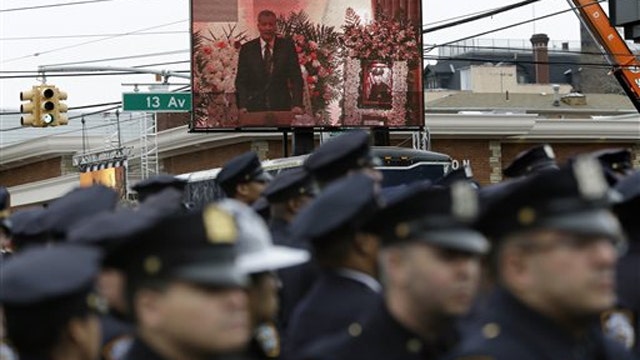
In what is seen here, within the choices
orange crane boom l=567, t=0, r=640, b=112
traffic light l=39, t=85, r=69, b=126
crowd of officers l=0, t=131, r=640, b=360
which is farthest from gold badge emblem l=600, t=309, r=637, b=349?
traffic light l=39, t=85, r=69, b=126

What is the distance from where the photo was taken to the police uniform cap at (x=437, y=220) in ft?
15.4

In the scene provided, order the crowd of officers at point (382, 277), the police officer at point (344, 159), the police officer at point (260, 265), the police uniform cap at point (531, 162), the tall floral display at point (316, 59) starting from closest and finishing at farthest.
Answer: the crowd of officers at point (382, 277) → the police officer at point (260, 265) → the police officer at point (344, 159) → the police uniform cap at point (531, 162) → the tall floral display at point (316, 59)

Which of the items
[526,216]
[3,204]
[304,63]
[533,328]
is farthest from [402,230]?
[304,63]

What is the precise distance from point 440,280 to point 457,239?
0.46ft

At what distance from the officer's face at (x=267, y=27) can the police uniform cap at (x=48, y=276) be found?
88.2ft

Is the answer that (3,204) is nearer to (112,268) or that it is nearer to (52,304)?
(112,268)

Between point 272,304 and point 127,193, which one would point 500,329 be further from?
point 127,193

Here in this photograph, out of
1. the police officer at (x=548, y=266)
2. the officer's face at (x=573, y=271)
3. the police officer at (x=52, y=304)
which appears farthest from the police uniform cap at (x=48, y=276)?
the officer's face at (x=573, y=271)

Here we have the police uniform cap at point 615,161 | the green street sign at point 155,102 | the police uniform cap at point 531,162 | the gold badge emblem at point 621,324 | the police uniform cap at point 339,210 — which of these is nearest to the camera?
the police uniform cap at point 339,210

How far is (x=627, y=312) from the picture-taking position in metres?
5.88

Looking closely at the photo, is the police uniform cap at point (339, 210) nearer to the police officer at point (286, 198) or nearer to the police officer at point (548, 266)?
the police officer at point (548, 266)

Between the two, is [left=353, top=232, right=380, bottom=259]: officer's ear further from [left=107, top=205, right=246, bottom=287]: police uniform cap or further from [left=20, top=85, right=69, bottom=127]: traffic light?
[left=20, top=85, right=69, bottom=127]: traffic light

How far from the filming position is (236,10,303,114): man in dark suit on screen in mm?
30922

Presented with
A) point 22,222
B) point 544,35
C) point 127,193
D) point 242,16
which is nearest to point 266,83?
point 242,16
